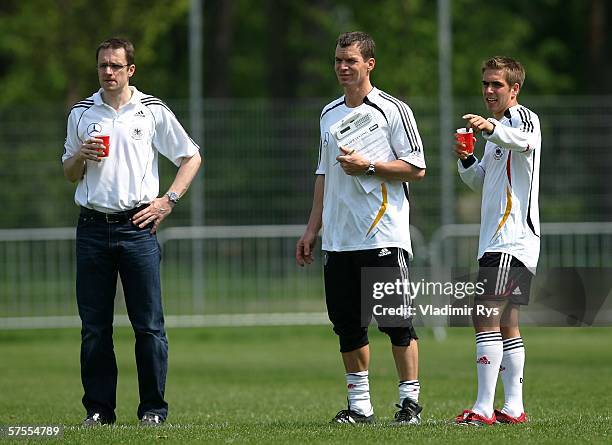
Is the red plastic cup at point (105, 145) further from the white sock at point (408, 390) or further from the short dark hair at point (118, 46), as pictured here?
the white sock at point (408, 390)

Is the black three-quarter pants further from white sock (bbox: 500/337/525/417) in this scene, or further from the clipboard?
white sock (bbox: 500/337/525/417)

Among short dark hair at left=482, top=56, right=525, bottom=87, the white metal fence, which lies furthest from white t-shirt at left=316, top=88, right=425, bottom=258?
the white metal fence

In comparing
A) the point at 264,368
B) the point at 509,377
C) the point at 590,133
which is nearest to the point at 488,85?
the point at 509,377

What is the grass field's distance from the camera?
7566 mm

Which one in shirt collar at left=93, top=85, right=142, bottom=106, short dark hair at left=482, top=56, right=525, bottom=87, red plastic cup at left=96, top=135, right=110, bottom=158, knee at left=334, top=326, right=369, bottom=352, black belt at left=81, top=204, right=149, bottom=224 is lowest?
knee at left=334, top=326, right=369, bottom=352

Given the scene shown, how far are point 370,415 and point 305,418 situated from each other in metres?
0.94

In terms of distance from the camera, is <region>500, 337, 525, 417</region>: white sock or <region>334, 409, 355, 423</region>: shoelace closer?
<region>500, 337, 525, 417</region>: white sock

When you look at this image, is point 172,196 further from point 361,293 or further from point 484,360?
point 484,360

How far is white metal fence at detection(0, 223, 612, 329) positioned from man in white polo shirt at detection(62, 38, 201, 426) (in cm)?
862

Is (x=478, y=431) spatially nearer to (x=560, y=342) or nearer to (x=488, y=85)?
(x=488, y=85)

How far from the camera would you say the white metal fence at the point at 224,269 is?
17.3 metres

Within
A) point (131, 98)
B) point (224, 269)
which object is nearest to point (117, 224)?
point (131, 98)

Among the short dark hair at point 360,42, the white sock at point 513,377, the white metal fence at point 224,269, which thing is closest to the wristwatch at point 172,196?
the short dark hair at point 360,42

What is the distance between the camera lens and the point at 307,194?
18.5 m
